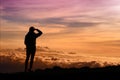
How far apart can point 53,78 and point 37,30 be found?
5.15m

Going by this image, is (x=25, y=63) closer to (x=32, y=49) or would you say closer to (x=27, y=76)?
(x=32, y=49)

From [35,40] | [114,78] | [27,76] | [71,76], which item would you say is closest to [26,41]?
[35,40]

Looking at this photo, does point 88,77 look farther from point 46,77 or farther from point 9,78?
point 9,78

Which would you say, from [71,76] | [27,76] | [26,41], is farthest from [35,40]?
[71,76]

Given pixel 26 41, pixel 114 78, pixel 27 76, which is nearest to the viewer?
pixel 114 78

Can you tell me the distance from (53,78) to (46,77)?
1.54 feet

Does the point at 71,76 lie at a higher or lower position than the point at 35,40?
lower

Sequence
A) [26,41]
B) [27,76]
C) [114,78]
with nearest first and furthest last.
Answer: [114,78] < [27,76] < [26,41]

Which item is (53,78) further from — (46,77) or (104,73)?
(104,73)

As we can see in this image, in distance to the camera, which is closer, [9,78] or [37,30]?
[9,78]

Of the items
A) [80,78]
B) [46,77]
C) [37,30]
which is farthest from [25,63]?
[80,78]

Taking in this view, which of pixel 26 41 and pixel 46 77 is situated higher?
pixel 26 41

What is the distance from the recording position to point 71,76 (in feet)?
60.4

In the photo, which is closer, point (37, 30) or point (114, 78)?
point (114, 78)
